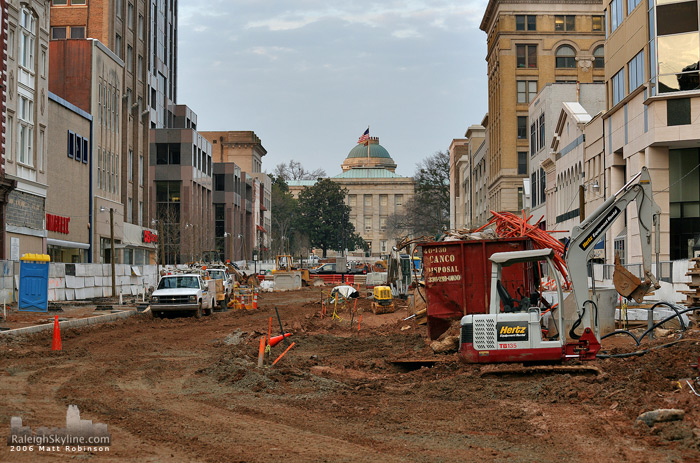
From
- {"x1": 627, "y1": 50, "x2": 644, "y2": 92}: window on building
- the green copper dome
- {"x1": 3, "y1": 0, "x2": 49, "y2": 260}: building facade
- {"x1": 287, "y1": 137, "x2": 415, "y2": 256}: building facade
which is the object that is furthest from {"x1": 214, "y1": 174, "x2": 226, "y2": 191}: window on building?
the green copper dome

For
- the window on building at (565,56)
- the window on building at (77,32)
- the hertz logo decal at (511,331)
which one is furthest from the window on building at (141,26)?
the hertz logo decal at (511,331)

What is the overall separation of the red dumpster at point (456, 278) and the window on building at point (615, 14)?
25.2 metres

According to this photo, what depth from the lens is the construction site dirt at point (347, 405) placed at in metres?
9.43

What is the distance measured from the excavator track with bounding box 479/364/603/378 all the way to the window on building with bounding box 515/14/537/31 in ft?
230

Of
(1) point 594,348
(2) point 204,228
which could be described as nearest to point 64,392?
(1) point 594,348

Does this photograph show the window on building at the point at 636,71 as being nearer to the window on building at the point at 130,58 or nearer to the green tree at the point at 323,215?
the window on building at the point at 130,58

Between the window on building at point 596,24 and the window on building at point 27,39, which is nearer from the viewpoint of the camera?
the window on building at point 27,39

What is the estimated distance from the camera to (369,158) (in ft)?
610

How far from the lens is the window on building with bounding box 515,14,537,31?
263 ft

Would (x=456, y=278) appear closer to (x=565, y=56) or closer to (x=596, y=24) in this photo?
(x=565, y=56)

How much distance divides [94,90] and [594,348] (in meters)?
49.4

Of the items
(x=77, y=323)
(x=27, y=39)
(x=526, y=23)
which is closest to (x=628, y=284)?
(x=77, y=323)

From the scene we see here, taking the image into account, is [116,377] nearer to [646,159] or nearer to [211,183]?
[646,159]

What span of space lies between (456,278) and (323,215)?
120m
